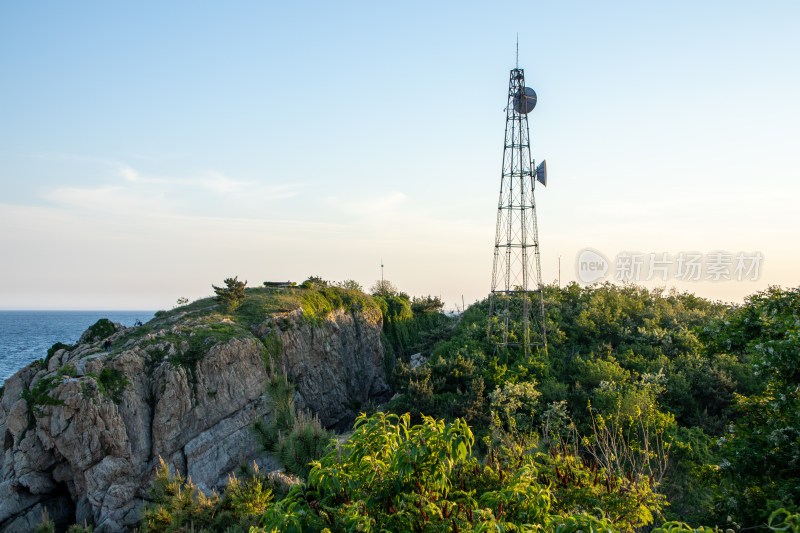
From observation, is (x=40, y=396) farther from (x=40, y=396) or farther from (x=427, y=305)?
(x=427, y=305)

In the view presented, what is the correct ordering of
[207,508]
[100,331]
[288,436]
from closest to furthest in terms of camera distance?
[288,436] < [207,508] < [100,331]

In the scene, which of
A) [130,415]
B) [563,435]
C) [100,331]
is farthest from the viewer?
[100,331]

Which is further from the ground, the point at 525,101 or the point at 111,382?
the point at 525,101

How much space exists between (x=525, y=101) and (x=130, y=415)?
76.6ft

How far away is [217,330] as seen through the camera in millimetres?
22781

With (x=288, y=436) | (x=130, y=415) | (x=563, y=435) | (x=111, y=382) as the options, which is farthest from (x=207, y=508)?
(x=563, y=435)

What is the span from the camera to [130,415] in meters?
18.5

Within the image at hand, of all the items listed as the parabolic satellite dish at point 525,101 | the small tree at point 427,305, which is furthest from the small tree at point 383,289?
the parabolic satellite dish at point 525,101

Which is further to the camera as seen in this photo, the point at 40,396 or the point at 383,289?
the point at 383,289

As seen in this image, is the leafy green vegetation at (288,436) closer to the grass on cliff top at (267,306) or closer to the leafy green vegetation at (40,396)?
the leafy green vegetation at (40,396)

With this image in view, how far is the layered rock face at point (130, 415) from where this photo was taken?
17.2 meters

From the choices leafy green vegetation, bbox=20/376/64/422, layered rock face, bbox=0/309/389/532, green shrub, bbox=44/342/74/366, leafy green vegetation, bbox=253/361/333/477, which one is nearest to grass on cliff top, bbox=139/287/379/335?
layered rock face, bbox=0/309/389/532

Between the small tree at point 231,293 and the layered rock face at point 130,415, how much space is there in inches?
90.2

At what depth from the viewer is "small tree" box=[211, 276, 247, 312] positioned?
1061 inches
